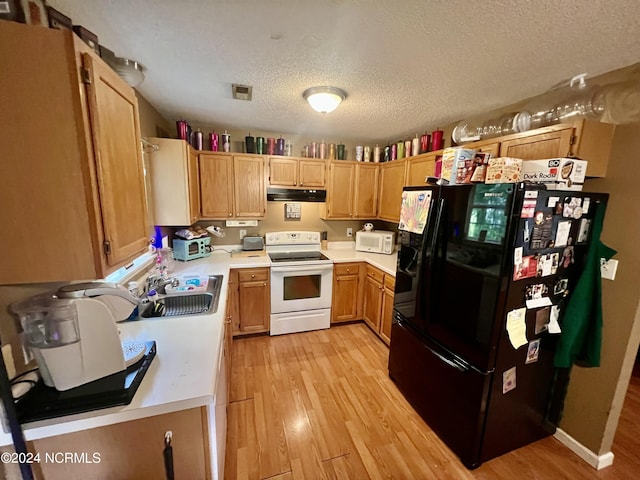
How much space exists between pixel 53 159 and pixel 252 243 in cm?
246

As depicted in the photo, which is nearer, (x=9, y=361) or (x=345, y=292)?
(x=9, y=361)

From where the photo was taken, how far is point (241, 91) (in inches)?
77.6

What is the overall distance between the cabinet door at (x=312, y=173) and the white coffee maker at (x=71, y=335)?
7.90 ft

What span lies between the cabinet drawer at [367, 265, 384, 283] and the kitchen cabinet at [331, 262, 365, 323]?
0.09 metres

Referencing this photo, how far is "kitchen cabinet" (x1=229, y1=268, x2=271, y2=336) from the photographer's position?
278 centimetres

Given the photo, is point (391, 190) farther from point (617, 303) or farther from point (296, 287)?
point (617, 303)

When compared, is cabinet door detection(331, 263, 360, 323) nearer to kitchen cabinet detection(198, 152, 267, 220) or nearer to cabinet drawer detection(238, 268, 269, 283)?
cabinet drawer detection(238, 268, 269, 283)

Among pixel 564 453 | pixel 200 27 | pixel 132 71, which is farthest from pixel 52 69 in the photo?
pixel 564 453

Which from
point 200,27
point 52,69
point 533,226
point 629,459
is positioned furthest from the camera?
point 629,459

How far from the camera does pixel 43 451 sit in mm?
874

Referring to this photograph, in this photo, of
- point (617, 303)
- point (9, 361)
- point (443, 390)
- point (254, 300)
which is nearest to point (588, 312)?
point (617, 303)

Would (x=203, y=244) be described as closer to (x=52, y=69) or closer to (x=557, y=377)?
(x=52, y=69)

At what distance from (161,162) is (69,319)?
1886mm

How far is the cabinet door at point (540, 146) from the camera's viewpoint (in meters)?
1.48
